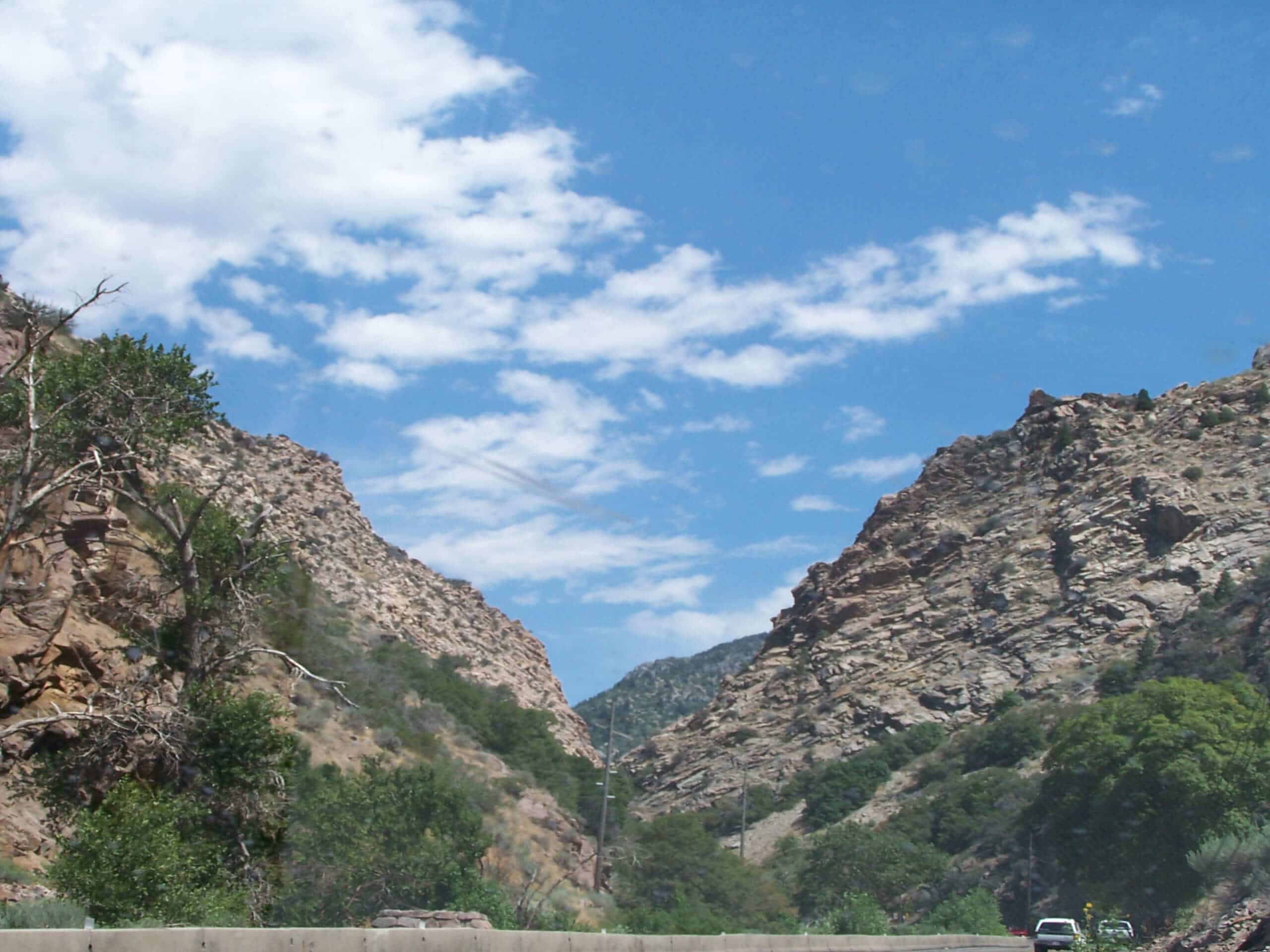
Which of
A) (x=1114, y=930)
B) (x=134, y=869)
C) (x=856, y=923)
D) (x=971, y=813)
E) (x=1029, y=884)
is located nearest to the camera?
(x=134, y=869)

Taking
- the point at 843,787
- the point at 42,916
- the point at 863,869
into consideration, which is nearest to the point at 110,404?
the point at 42,916

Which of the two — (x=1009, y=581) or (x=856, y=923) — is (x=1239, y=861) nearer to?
(x=856, y=923)

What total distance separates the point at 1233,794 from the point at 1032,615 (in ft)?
156

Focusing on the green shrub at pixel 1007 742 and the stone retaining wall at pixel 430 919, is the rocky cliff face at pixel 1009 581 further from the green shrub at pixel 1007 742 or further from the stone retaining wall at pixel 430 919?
the stone retaining wall at pixel 430 919

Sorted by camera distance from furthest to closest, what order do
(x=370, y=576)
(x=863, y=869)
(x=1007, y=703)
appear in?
(x=1007, y=703)
(x=370, y=576)
(x=863, y=869)

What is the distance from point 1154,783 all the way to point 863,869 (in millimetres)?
15649

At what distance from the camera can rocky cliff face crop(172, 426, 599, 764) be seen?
230ft

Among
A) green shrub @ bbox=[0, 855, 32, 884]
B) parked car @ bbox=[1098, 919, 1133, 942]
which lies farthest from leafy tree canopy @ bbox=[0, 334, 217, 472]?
parked car @ bbox=[1098, 919, 1133, 942]

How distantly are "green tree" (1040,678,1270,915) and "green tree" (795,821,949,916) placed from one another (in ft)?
22.8

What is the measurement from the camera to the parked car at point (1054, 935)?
30094mm

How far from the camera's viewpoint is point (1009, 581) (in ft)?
327

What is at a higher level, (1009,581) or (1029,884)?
(1009,581)

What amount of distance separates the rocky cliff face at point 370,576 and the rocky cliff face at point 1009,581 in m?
15.0

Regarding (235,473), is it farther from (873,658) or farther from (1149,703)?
(873,658)
